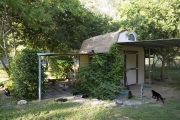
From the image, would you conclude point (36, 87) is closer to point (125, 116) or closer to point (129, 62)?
point (125, 116)

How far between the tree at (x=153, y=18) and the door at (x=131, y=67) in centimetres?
107

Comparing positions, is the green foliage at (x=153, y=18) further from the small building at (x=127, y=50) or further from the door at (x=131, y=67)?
the door at (x=131, y=67)

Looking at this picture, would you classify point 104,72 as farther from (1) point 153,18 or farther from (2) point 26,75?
(1) point 153,18

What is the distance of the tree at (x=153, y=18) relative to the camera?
9.53m

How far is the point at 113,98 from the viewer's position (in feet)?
23.8

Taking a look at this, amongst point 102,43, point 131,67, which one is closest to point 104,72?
point 102,43

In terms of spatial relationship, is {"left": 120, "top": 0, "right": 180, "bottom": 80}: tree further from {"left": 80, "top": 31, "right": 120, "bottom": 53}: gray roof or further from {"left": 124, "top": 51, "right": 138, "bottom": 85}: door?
{"left": 80, "top": 31, "right": 120, "bottom": 53}: gray roof

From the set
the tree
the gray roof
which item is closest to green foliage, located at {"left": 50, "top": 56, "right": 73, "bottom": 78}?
the gray roof

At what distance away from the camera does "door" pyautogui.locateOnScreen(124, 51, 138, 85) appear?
10.3 metres

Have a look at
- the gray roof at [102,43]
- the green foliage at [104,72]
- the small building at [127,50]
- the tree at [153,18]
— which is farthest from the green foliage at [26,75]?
the tree at [153,18]

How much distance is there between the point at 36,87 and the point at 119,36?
468 cm

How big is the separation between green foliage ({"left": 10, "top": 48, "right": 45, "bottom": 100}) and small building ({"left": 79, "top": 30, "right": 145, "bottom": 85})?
10.3 feet

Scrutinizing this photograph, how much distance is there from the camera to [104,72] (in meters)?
7.52

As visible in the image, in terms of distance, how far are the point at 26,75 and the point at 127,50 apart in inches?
216
